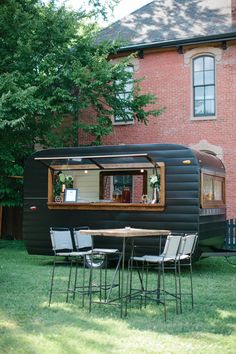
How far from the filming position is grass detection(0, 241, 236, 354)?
16.8ft

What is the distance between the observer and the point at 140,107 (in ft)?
57.7

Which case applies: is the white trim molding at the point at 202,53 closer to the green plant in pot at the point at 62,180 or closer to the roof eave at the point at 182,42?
the roof eave at the point at 182,42

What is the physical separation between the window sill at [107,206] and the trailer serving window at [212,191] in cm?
106

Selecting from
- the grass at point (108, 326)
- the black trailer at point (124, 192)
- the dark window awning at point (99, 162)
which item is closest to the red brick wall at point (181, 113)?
the black trailer at point (124, 192)

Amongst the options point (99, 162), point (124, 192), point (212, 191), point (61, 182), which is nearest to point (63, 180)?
point (61, 182)

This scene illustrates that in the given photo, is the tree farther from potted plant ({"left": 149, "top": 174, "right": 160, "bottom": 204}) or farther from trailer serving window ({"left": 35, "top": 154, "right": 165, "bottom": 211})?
potted plant ({"left": 149, "top": 174, "right": 160, "bottom": 204})

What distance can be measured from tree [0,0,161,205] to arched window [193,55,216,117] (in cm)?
156

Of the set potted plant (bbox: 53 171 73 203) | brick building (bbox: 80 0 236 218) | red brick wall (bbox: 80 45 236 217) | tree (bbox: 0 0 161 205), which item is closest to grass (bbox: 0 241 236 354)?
potted plant (bbox: 53 171 73 203)

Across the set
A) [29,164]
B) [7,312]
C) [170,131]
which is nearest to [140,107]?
[170,131]

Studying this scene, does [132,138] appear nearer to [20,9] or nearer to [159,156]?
[20,9]

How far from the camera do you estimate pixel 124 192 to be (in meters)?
13.9

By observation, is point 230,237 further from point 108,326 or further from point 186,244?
point 108,326

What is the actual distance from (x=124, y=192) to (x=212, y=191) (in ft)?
8.75

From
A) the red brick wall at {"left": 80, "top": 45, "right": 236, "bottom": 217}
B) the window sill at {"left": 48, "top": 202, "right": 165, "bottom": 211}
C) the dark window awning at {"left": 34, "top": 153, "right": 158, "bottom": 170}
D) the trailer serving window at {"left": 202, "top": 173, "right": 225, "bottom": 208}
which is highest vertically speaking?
the red brick wall at {"left": 80, "top": 45, "right": 236, "bottom": 217}
